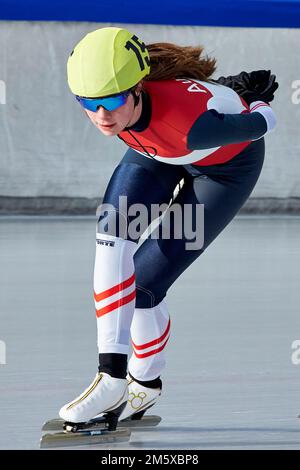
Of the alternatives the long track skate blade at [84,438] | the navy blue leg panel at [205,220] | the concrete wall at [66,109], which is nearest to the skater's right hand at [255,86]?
the navy blue leg panel at [205,220]

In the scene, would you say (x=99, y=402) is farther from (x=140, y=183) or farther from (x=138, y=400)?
(x=140, y=183)

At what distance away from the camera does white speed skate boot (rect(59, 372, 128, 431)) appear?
10.7ft

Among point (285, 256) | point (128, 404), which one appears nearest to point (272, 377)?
point (128, 404)

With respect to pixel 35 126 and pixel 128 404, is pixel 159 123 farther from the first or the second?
pixel 35 126

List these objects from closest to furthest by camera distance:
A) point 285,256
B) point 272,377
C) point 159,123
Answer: point 159,123, point 272,377, point 285,256

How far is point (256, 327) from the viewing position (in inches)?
200

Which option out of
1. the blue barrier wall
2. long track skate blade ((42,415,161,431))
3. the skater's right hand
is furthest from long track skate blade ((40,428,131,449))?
the blue barrier wall

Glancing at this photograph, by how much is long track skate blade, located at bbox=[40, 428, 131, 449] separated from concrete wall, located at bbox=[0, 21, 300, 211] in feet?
18.6

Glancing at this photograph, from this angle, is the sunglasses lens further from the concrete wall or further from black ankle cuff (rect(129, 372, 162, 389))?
the concrete wall

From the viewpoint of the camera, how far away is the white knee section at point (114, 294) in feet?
10.9

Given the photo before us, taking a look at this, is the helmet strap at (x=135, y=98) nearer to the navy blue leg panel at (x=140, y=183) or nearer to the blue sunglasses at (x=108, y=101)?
the blue sunglasses at (x=108, y=101)

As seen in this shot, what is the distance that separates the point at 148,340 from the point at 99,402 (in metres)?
0.33

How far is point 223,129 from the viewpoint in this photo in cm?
320

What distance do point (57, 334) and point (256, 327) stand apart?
2.62 ft
